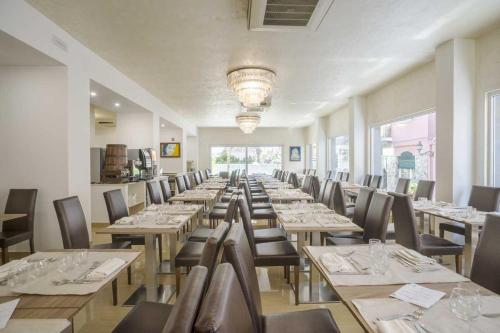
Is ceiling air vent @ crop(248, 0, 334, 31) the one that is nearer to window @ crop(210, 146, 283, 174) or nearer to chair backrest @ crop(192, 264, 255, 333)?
chair backrest @ crop(192, 264, 255, 333)

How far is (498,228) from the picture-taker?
1.49 m

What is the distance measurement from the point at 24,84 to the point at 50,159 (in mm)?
1000

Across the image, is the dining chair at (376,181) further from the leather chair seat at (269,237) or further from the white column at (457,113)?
the leather chair seat at (269,237)

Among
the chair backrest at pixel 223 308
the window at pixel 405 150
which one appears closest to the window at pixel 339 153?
the window at pixel 405 150

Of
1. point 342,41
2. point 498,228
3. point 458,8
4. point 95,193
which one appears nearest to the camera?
point 498,228

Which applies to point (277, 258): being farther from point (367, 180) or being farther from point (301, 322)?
point (367, 180)

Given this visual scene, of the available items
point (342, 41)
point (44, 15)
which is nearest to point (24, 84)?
point (44, 15)

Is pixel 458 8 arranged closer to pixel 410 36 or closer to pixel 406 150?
pixel 410 36

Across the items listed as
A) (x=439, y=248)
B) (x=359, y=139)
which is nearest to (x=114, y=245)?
(x=439, y=248)

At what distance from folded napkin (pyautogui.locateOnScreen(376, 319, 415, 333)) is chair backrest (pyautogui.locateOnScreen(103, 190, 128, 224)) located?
9.03 feet

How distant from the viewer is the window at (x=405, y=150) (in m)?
5.39

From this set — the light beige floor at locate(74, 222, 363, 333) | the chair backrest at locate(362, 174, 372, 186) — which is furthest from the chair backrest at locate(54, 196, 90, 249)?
the chair backrest at locate(362, 174, 372, 186)

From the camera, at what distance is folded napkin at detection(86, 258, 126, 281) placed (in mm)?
1396

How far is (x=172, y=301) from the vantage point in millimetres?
2670
